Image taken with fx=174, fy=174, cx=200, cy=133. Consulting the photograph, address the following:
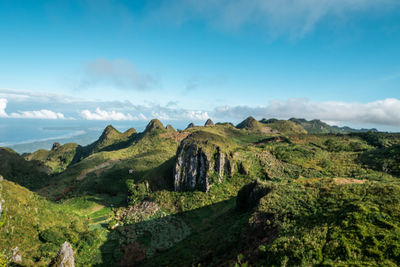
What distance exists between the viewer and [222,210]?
4278 cm

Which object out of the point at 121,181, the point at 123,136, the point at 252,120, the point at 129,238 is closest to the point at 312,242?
the point at 129,238

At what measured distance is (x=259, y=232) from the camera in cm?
2239

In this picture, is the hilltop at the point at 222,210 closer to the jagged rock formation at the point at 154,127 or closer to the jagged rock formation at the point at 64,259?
the jagged rock formation at the point at 64,259

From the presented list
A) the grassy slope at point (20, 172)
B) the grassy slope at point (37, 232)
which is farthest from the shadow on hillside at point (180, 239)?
the grassy slope at point (20, 172)

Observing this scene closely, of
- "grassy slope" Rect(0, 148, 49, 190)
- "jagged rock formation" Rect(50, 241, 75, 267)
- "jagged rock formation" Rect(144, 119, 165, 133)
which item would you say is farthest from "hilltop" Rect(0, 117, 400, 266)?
"jagged rock formation" Rect(144, 119, 165, 133)

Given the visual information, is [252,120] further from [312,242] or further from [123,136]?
[312,242]

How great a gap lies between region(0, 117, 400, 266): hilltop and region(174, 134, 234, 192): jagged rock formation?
0.29m

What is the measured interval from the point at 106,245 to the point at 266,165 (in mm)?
47104

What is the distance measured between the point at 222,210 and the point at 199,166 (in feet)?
45.7

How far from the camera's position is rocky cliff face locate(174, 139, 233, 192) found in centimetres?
5062

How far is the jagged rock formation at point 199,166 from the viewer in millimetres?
50625

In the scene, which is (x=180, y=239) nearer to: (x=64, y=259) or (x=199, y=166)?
(x=199, y=166)

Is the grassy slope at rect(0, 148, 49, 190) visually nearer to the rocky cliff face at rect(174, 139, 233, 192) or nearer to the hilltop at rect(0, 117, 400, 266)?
the hilltop at rect(0, 117, 400, 266)

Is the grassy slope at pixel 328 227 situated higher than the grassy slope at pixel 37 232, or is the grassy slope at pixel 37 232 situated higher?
the grassy slope at pixel 328 227
